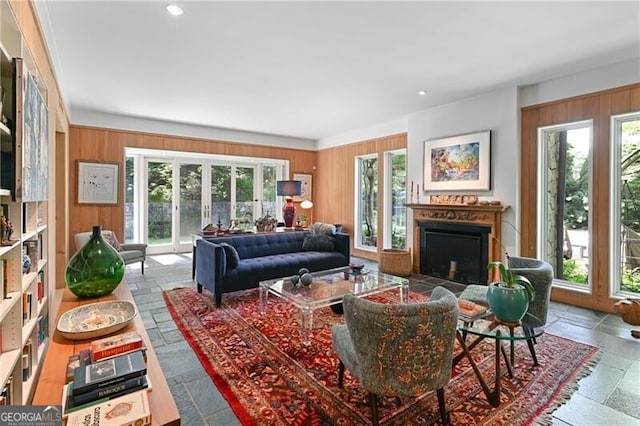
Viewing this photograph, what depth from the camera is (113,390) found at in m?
1.07

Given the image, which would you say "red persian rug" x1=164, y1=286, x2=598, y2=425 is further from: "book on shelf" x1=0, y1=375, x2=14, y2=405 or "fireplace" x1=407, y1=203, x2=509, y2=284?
"fireplace" x1=407, y1=203, x2=509, y2=284

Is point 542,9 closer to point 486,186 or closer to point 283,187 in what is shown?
point 486,186

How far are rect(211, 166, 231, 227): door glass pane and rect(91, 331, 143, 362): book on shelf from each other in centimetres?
614

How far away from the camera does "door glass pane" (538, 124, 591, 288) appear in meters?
3.84

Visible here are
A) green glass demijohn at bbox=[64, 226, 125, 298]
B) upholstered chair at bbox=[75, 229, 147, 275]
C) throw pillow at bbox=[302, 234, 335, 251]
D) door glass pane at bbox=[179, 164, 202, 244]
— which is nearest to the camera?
green glass demijohn at bbox=[64, 226, 125, 298]

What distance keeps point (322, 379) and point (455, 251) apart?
3372 mm

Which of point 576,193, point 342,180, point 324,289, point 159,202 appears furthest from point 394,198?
point 159,202

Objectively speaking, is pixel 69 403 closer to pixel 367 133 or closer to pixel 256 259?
pixel 256 259

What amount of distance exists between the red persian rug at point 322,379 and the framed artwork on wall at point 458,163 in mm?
2408

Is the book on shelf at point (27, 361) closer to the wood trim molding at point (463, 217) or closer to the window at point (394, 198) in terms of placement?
the wood trim molding at point (463, 217)

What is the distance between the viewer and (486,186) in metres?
4.52

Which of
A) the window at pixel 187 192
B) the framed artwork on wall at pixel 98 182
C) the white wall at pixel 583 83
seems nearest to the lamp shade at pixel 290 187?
the window at pixel 187 192

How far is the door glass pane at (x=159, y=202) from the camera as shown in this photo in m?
6.81

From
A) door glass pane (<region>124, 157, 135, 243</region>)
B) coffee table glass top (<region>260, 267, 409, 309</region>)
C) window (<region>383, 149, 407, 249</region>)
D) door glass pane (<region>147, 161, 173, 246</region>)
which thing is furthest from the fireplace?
door glass pane (<region>124, 157, 135, 243</region>)
